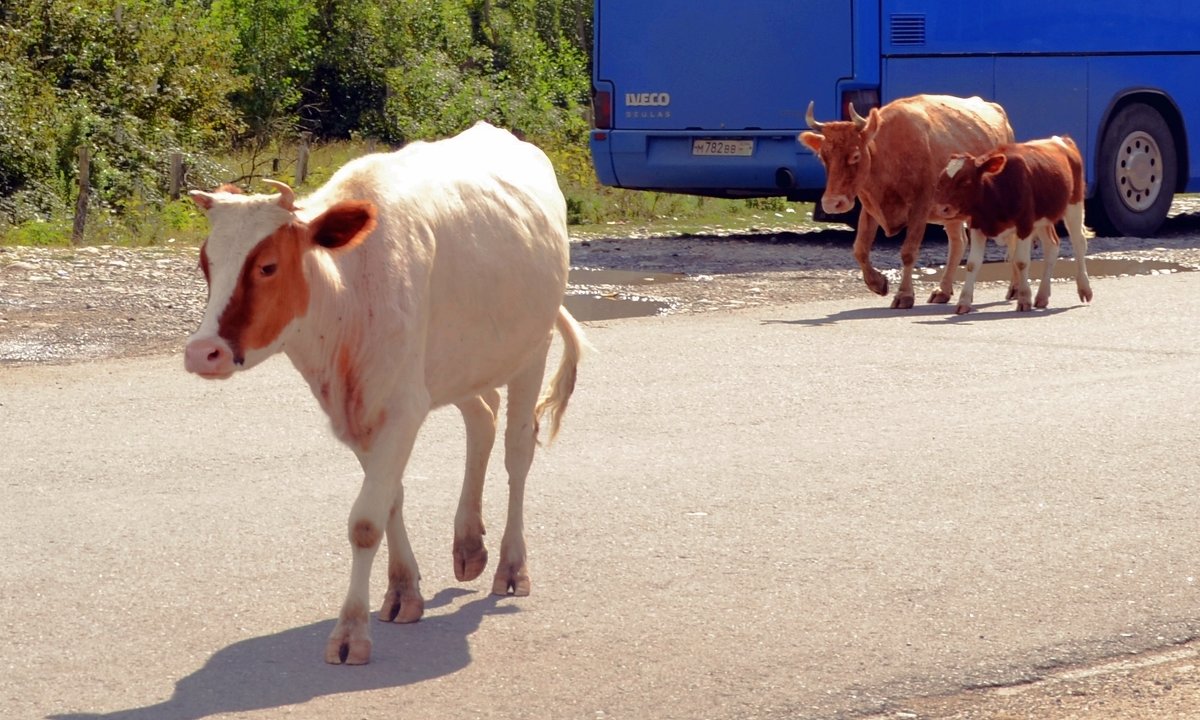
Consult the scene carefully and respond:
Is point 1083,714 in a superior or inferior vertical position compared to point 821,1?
inferior

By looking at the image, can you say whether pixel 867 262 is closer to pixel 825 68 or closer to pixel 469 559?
pixel 825 68

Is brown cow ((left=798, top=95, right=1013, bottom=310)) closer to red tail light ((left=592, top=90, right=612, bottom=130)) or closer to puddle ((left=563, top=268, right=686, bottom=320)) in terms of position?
puddle ((left=563, top=268, right=686, bottom=320))

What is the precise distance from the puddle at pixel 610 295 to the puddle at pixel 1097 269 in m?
2.69

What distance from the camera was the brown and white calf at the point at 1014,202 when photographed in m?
13.4

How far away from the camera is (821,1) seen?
18.2 metres

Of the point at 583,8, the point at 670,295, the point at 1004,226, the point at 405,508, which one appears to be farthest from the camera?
the point at 583,8

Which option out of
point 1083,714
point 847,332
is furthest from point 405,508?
point 847,332

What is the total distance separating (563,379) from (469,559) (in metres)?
0.83

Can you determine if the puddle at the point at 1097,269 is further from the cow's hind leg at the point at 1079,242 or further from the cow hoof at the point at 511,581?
the cow hoof at the point at 511,581

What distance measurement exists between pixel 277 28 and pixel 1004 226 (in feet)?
93.9

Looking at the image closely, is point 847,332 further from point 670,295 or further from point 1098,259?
point 1098,259

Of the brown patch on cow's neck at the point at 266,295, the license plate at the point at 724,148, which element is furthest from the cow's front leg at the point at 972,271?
the brown patch on cow's neck at the point at 266,295

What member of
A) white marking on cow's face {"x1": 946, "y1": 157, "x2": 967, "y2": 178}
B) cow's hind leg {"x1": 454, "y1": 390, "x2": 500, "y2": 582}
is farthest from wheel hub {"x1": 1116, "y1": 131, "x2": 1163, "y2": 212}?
cow's hind leg {"x1": 454, "y1": 390, "x2": 500, "y2": 582}

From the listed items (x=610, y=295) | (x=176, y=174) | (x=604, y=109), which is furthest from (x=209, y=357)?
(x=176, y=174)
